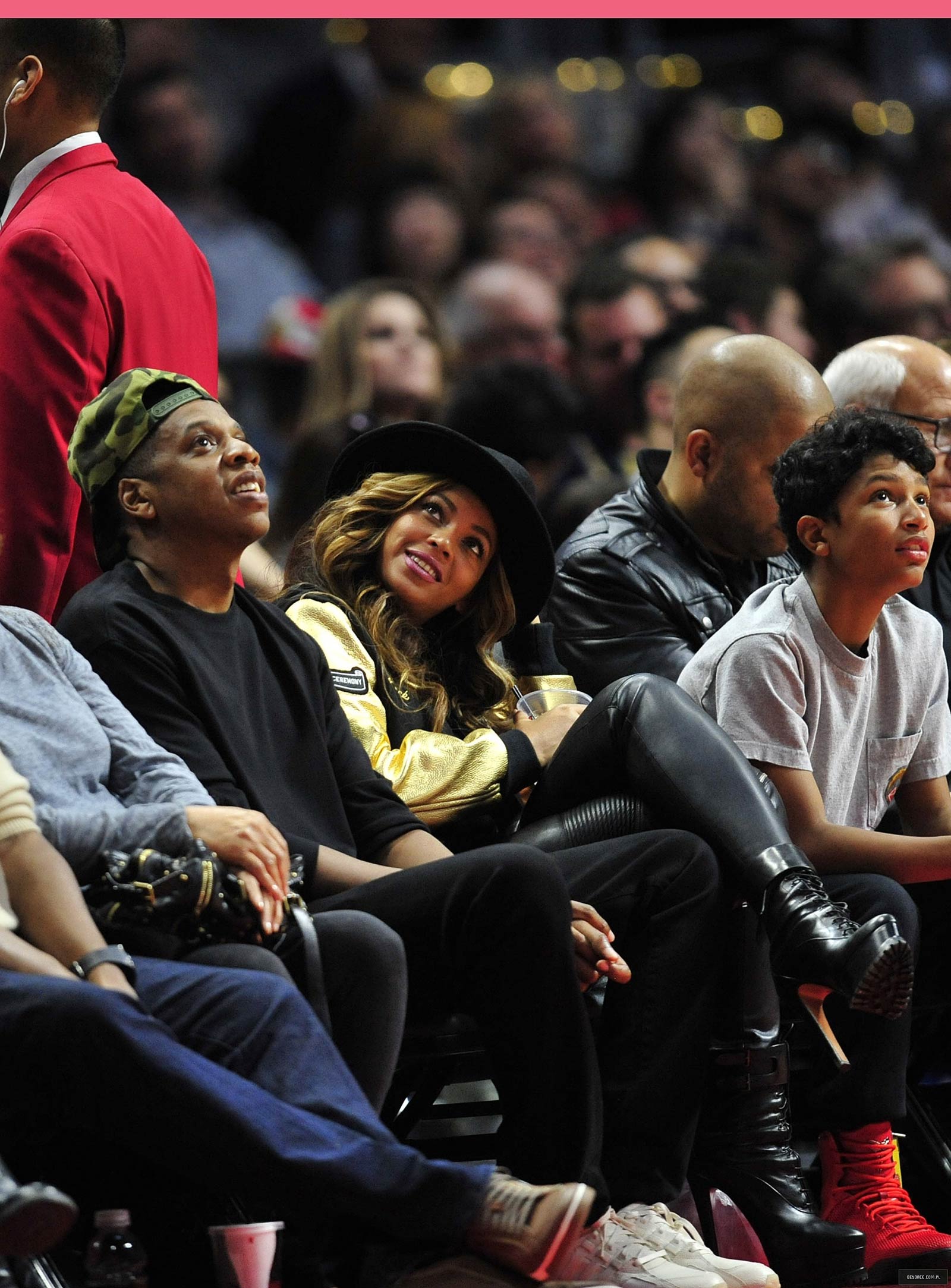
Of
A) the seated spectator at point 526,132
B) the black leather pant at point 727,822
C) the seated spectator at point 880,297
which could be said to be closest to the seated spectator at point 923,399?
the black leather pant at point 727,822

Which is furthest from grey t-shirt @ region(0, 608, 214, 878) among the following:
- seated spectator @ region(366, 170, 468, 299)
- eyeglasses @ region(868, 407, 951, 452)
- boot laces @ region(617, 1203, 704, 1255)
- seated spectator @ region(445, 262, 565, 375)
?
seated spectator @ region(366, 170, 468, 299)

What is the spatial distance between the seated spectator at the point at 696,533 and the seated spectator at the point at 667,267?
8.86 ft

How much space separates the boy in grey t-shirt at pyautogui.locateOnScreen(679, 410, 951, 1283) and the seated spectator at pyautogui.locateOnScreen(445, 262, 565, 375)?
4.41 meters

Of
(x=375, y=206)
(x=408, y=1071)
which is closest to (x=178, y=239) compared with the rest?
(x=408, y=1071)

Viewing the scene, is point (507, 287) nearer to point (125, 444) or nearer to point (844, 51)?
point (844, 51)

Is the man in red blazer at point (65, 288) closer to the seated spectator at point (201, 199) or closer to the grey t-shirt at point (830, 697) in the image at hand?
the grey t-shirt at point (830, 697)

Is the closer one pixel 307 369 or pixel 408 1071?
pixel 408 1071

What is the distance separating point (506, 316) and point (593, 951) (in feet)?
17.9

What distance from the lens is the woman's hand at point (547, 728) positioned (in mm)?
3414

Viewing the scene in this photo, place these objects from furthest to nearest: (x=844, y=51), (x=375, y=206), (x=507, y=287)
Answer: (x=844, y=51)
(x=375, y=206)
(x=507, y=287)

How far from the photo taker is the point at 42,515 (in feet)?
10.7

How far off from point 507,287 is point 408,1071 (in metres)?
5.56

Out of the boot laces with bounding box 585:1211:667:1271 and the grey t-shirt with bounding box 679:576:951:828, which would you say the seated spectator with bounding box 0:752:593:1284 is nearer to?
the boot laces with bounding box 585:1211:667:1271

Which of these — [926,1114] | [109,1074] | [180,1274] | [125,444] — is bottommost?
[926,1114]
